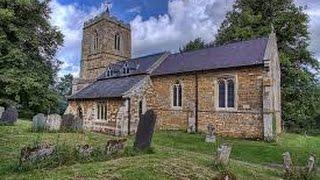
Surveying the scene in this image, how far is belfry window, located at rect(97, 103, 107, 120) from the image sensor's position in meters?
28.7

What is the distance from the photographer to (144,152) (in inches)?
502

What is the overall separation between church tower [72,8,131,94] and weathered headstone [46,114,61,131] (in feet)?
79.1

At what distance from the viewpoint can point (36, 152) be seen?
30.5 ft

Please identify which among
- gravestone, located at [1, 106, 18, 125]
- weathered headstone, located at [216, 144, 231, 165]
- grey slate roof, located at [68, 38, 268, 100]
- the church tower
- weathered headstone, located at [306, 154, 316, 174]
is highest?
the church tower

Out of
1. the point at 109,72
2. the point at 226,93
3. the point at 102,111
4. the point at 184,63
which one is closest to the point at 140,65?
the point at 109,72

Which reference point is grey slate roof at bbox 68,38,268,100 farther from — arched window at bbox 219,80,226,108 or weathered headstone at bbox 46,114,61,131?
weathered headstone at bbox 46,114,61,131

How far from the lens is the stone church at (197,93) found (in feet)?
75.0

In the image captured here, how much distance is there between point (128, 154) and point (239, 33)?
27.9m

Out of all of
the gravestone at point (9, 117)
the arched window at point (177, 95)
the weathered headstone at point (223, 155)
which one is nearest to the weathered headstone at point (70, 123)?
the gravestone at point (9, 117)

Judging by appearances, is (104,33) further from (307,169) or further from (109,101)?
(307,169)

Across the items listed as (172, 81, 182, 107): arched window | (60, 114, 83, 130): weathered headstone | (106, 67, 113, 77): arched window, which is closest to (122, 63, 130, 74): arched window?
(106, 67, 113, 77): arched window

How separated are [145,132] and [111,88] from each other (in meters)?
18.3

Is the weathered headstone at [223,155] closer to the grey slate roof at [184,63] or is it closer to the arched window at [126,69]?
the grey slate roof at [184,63]

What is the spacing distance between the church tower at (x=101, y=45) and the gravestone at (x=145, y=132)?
105 ft
